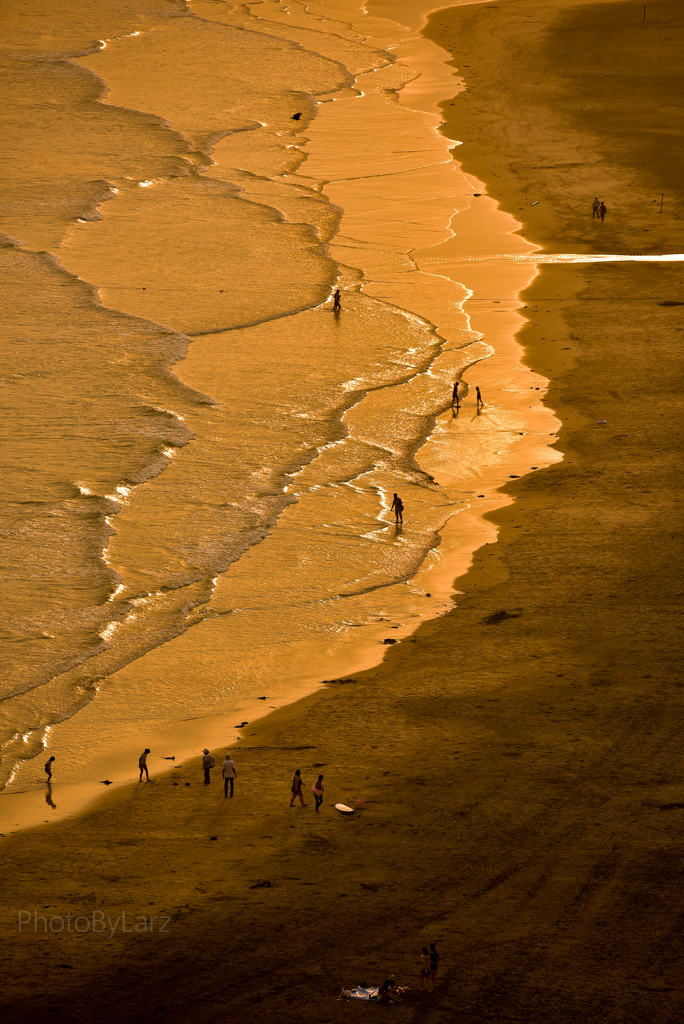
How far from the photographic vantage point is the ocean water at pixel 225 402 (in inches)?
650

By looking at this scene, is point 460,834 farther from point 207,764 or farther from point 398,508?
point 398,508

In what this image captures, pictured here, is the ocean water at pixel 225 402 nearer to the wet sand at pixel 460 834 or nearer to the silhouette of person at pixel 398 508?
the silhouette of person at pixel 398 508

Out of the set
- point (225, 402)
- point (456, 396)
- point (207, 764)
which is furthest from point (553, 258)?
point (207, 764)

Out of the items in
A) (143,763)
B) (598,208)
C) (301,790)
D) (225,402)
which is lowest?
(225,402)

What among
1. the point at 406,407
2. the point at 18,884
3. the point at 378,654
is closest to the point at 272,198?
the point at 406,407

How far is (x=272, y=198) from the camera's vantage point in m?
39.1

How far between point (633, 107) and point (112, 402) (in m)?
29.1

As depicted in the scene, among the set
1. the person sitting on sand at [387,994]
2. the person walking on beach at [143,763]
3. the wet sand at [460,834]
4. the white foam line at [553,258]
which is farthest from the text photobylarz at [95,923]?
the white foam line at [553,258]

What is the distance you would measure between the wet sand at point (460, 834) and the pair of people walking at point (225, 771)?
0.17m

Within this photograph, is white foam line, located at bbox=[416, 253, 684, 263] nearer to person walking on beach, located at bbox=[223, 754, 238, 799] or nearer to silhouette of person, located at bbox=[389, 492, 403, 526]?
silhouette of person, located at bbox=[389, 492, 403, 526]

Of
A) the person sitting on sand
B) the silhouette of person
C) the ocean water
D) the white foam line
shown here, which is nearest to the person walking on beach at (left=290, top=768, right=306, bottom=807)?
the ocean water

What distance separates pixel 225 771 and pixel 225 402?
12886 mm

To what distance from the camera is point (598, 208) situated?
36.6 metres

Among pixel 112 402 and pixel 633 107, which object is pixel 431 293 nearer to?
pixel 112 402
